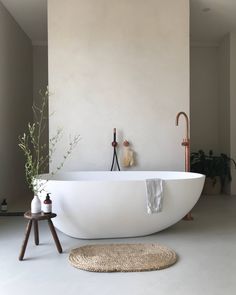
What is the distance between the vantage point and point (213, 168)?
19.0ft

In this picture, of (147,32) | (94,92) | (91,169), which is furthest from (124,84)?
(91,169)

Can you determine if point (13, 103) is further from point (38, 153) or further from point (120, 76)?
point (38, 153)

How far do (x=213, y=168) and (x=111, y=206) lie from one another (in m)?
3.30

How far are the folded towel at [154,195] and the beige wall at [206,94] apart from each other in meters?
3.68

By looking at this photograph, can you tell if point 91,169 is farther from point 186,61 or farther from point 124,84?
point 186,61

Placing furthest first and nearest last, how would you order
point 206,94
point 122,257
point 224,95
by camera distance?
point 206,94 → point 224,95 → point 122,257

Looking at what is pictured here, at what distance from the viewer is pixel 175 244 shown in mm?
3010

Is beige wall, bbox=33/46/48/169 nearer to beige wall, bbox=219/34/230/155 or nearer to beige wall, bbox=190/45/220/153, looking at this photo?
beige wall, bbox=190/45/220/153

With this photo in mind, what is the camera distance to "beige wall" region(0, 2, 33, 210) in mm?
4773

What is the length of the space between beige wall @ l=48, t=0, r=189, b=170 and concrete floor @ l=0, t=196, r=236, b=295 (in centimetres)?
124

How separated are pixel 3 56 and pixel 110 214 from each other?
3.10 m

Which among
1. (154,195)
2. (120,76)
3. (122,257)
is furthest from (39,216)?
(120,76)

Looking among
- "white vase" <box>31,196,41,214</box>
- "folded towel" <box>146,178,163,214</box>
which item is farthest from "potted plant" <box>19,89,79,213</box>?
"folded towel" <box>146,178,163,214</box>

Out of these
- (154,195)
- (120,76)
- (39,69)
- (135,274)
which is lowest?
(135,274)
